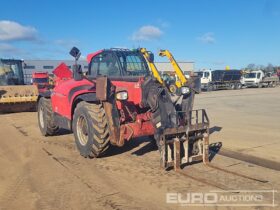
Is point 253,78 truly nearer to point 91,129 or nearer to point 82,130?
point 82,130

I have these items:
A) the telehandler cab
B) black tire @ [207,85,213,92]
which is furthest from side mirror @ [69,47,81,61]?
black tire @ [207,85,213,92]

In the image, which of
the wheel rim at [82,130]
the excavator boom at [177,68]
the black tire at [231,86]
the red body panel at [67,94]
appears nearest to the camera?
the wheel rim at [82,130]

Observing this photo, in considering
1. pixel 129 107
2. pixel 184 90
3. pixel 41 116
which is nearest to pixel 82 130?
pixel 129 107

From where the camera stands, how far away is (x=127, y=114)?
6930 millimetres

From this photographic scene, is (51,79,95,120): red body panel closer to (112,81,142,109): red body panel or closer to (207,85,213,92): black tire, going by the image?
(112,81,142,109): red body panel

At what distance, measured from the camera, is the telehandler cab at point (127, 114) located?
6273mm

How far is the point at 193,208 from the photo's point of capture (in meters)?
4.62

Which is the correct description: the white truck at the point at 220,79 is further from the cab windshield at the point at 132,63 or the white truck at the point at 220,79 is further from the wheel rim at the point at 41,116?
the cab windshield at the point at 132,63

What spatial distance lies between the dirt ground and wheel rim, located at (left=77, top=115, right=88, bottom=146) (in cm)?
37

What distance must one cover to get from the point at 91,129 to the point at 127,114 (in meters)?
0.78

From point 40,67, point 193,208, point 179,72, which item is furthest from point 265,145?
point 40,67

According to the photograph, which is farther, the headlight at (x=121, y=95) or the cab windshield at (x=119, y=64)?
the cab windshield at (x=119, y=64)

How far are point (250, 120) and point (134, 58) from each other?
257 inches

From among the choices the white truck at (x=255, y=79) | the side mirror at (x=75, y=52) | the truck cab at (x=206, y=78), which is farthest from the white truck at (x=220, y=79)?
the side mirror at (x=75, y=52)
